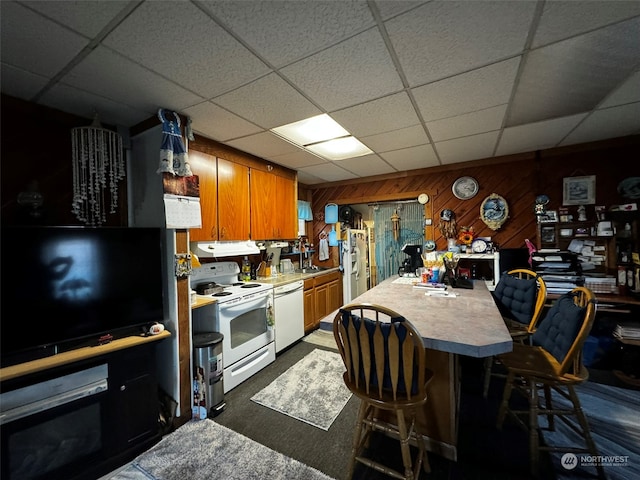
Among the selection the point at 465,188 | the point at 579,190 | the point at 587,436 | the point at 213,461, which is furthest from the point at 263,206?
the point at 579,190

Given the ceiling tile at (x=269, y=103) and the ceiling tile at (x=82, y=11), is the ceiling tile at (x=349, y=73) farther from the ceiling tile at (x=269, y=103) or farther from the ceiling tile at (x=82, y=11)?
the ceiling tile at (x=82, y=11)

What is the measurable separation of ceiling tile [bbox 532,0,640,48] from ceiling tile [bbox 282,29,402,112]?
0.71 metres

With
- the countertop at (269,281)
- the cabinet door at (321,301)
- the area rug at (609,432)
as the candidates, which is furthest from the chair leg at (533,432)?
the cabinet door at (321,301)

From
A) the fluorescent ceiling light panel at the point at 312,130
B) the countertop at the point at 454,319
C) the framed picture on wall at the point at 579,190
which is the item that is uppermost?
the fluorescent ceiling light panel at the point at 312,130

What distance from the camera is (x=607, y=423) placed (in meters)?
1.88

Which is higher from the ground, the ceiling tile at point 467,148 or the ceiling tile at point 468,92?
the ceiling tile at point 467,148

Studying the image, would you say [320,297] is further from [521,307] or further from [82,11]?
[82,11]

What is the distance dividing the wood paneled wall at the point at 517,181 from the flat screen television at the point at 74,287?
342 cm

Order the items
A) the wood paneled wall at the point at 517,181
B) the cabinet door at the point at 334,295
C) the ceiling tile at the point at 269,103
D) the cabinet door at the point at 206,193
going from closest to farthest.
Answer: the ceiling tile at the point at 269,103 < the cabinet door at the point at 206,193 < the wood paneled wall at the point at 517,181 < the cabinet door at the point at 334,295

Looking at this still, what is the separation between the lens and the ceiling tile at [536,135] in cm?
240

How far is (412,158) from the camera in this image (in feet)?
11.0

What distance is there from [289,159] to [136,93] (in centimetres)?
182

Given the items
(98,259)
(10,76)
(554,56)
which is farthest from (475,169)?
(10,76)

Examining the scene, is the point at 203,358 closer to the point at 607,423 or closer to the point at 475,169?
the point at 607,423
